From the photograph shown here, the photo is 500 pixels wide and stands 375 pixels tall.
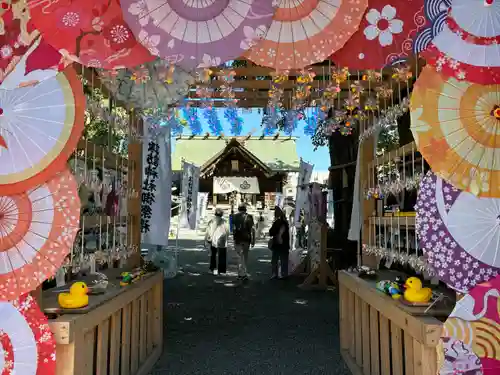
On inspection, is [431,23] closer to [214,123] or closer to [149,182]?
[214,123]

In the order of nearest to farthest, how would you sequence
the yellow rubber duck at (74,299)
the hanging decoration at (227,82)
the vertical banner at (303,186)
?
the yellow rubber duck at (74,299)
the hanging decoration at (227,82)
the vertical banner at (303,186)

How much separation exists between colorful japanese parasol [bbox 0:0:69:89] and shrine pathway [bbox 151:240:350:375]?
2.86 m

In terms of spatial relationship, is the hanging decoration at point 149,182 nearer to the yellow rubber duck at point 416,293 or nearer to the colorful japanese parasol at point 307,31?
the colorful japanese parasol at point 307,31

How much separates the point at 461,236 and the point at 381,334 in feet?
3.64

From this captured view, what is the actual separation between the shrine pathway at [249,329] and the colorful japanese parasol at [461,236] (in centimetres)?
201

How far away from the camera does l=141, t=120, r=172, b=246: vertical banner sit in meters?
6.15

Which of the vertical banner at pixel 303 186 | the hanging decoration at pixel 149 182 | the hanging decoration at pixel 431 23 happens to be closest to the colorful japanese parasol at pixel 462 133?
the hanging decoration at pixel 431 23

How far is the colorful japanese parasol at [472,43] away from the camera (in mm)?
2555

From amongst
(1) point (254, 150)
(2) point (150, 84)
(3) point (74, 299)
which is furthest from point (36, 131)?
(1) point (254, 150)

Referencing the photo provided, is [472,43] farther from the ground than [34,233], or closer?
farther from the ground

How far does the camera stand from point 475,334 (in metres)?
2.43

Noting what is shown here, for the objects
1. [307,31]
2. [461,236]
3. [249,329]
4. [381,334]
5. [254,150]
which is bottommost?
[249,329]

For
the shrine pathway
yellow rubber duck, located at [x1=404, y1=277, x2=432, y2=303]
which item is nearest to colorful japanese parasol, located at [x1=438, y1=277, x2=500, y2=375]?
yellow rubber duck, located at [x1=404, y1=277, x2=432, y2=303]

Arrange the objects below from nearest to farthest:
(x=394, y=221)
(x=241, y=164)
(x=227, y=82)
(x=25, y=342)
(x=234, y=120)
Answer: (x=25, y=342) → (x=227, y=82) → (x=394, y=221) → (x=234, y=120) → (x=241, y=164)
